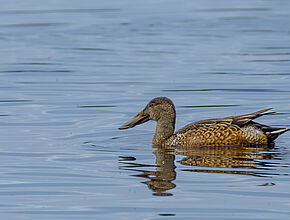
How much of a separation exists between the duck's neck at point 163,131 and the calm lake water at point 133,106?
1.00 feet

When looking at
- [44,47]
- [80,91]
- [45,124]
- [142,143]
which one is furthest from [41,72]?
[142,143]

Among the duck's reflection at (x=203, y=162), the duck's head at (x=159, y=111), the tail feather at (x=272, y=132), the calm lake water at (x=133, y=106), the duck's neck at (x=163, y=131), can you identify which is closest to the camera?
the calm lake water at (x=133, y=106)

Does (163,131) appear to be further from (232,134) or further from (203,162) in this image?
(203,162)

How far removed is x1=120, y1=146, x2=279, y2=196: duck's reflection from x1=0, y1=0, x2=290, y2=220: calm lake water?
2 centimetres

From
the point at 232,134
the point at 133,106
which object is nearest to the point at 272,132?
the point at 232,134

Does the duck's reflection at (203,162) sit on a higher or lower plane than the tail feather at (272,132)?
lower

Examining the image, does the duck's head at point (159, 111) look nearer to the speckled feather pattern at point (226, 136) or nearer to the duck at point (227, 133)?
the duck at point (227, 133)

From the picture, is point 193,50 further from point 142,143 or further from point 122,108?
point 142,143

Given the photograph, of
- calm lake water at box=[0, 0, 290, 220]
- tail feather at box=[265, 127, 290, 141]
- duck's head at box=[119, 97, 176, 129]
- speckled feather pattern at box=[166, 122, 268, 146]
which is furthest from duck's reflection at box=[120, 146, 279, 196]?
duck's head at box=[119, 97, 176, 129]

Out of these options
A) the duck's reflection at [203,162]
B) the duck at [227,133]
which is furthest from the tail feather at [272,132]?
the duck's reflection at [203,162]

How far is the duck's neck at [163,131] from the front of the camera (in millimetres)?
13422

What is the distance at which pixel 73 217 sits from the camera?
8.85 meters

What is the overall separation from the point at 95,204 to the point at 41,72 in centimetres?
1282

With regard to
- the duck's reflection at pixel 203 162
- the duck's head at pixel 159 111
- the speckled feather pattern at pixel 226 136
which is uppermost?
the duck's head at pixel 159 111
